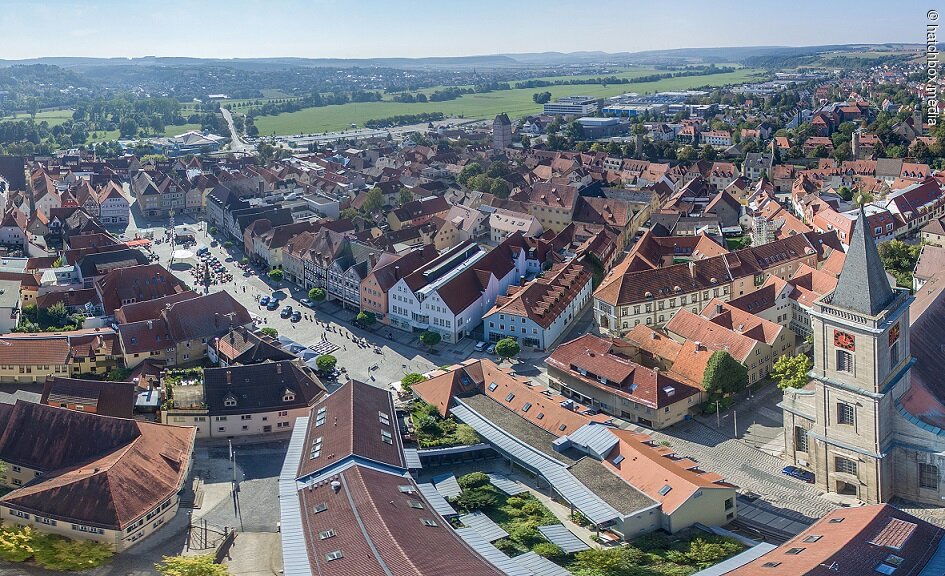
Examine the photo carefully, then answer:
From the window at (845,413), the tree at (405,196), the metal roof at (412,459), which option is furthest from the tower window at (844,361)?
the tree at (405,196)

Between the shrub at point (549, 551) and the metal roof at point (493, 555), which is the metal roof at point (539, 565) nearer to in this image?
the metal roof at point (493, 555)

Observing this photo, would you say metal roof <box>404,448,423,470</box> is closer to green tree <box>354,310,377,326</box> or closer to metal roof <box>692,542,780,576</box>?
metal roof <box>692,542,780,576</box>

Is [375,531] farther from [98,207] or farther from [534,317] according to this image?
[98,207]

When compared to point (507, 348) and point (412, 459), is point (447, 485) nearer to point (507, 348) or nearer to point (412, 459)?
point (412, 459)

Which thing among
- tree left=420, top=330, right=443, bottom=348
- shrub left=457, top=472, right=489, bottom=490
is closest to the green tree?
tree left=420, top=330, right=443, bottom=348

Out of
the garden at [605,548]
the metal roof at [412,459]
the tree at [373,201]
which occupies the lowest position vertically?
the garden at [605,548]

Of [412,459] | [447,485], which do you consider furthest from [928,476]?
[412,459]

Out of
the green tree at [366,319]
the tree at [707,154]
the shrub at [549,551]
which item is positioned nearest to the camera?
the shrub at [549,551]
